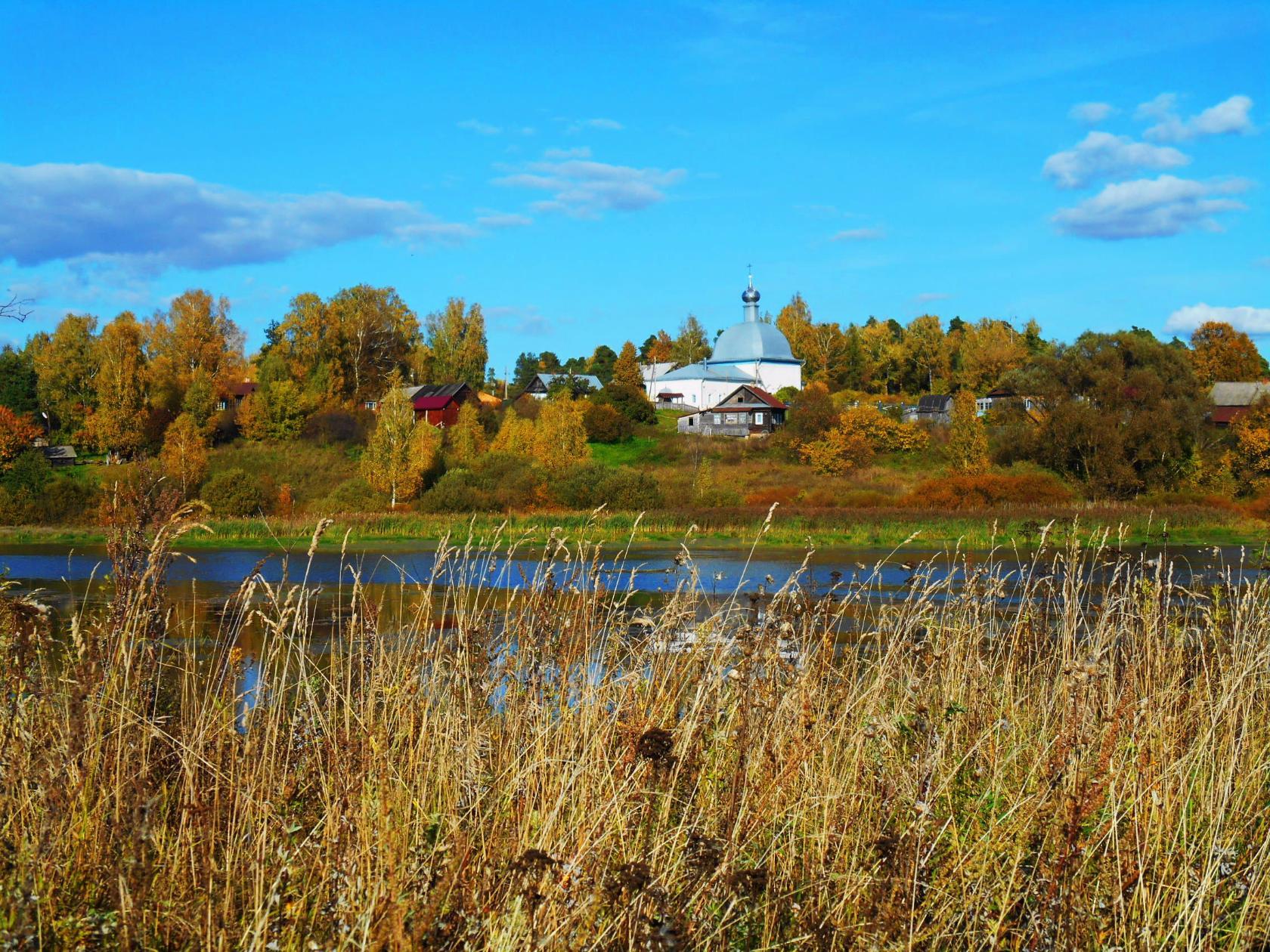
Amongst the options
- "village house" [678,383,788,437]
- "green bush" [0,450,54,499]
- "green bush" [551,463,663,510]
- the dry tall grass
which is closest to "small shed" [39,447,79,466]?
"green bush" [0,450,54,499]

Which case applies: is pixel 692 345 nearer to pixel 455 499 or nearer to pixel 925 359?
pixel 925 359

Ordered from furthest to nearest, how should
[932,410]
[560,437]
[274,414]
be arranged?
1. [932,410]
2. [274,414]
3. [560,437]

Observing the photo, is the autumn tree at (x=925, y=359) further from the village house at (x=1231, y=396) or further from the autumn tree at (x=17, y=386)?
the autumn tree at (x=17, y=386)

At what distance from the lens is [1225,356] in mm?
80500

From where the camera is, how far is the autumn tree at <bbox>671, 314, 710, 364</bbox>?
108 meters

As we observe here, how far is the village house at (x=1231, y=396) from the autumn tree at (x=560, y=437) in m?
37.1

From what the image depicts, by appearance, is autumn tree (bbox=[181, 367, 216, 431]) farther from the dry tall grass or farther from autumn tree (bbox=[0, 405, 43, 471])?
the dry tall grass

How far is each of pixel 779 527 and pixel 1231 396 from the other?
47810 mm

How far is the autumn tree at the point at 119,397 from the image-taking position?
187 ft

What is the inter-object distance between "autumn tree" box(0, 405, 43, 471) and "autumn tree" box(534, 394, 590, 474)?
77.9ft

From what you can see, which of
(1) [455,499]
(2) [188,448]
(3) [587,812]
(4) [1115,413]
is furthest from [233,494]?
(3) [587,812]

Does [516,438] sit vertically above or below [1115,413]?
below

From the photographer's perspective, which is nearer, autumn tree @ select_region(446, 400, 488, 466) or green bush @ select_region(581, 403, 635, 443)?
autumn tree @ select_region(446, 400, 488, 466)

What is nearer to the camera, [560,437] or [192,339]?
[560,437]
